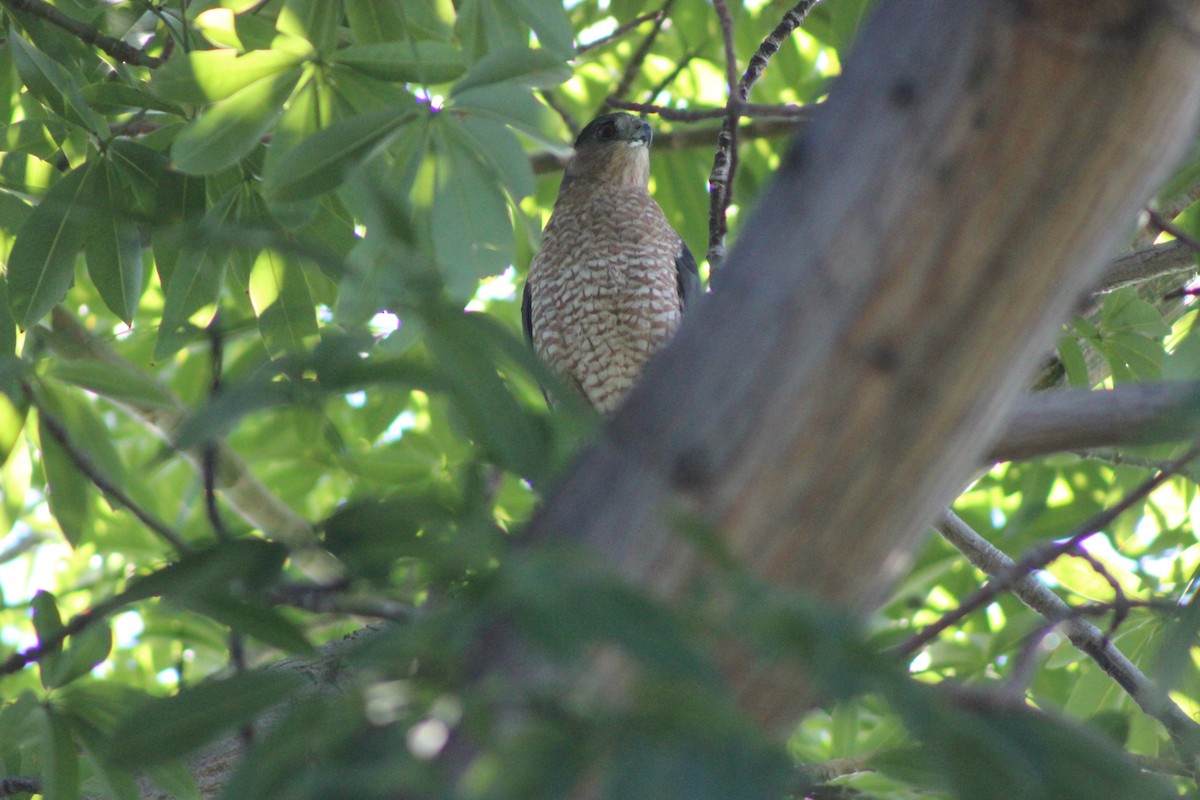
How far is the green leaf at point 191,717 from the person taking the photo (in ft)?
3.52

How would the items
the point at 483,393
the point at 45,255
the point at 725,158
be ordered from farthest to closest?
the point at 725,158, the point at 45,255, the point at 483,393

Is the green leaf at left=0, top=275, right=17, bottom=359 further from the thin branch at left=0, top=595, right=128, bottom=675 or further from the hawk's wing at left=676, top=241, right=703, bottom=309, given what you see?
the hawk's wing at left=676, top=241, right=703, bottom=309

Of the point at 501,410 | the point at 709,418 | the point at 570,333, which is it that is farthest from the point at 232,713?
the point at 570,333

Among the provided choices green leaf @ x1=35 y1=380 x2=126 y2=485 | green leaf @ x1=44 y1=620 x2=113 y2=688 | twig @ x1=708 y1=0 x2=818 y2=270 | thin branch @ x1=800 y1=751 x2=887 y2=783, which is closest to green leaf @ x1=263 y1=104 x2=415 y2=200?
twig @ x1=708 y1=0 x2=818 y2=270

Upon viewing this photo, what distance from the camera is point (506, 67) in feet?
6.63

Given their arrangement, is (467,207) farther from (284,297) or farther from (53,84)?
(53,84)

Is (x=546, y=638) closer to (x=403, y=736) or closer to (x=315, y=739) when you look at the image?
(x=403, y=736)

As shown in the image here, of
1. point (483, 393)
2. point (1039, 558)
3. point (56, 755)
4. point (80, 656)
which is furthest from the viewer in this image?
point (80, 656)

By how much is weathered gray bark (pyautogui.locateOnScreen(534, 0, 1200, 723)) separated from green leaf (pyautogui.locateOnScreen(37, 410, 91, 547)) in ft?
6.03

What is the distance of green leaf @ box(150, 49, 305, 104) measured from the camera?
205cm

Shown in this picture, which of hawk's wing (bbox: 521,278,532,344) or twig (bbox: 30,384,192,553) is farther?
hawk's wing (bbox: 521,278,532,344)

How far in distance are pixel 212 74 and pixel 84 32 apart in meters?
0.82

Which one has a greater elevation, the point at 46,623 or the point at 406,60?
the point at 406,60

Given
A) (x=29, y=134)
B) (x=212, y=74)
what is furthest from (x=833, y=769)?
(x=29, y=134)
